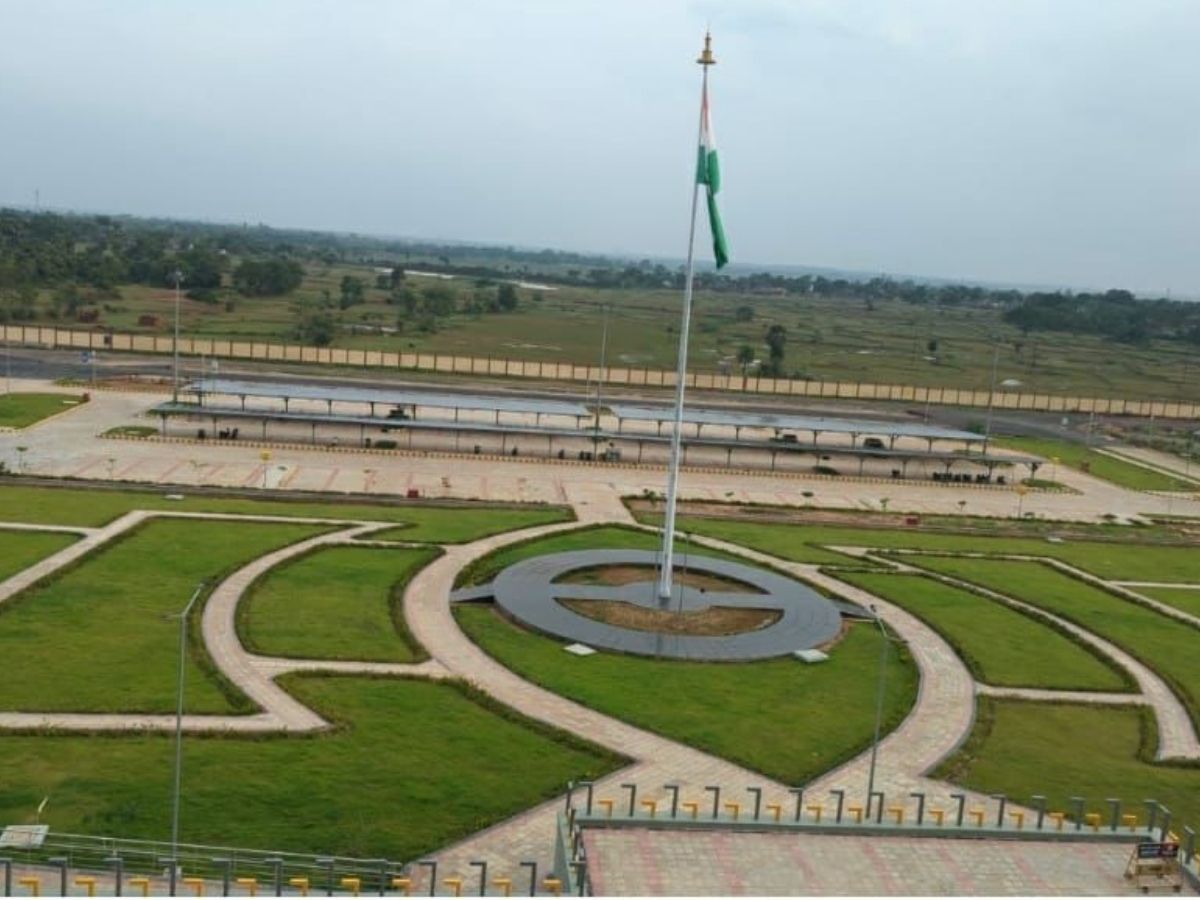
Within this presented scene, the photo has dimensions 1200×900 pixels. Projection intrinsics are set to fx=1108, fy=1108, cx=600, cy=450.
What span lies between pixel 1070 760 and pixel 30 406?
64.9m

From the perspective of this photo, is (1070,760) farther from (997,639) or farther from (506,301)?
(506,301)

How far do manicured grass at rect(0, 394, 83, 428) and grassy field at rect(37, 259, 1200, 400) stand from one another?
34756mm

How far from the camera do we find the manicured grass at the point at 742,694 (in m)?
28.1

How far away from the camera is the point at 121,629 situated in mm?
32688

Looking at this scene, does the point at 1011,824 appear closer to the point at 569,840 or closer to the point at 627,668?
the point at 569,840

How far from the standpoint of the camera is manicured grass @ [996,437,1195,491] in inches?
2842

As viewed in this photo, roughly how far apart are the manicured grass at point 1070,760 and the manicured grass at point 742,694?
2.52 meters

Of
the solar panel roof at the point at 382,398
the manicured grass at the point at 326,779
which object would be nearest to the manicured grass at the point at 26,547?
the manicured grass at the point at 326,779

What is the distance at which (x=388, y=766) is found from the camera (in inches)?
1003

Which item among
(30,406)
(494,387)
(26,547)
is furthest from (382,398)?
(26,547)

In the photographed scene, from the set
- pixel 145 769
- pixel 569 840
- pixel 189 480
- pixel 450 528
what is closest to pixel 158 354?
pixel 189 480

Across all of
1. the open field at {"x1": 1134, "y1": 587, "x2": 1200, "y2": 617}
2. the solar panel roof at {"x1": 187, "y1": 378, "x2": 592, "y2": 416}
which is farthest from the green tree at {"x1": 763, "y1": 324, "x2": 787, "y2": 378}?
the open field at {"x1": 1134, "y1": 587, "x2": 1200, "y2": 617}

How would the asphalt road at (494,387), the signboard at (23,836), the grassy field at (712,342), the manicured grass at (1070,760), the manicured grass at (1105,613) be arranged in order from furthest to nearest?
1. the grassy field at (712,342)
2. the asphalt road at (494,387)
3. the manicured grass at (1105,613)
4. the manicured grass at (1070,760)
5. the signboard at (23,836)

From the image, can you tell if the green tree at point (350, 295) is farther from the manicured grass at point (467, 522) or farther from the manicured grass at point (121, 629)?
the manicured grass at point (121, 629)
